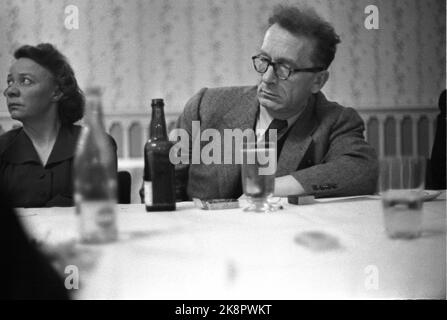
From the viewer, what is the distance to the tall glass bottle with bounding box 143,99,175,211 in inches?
33.9

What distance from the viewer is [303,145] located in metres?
1.29

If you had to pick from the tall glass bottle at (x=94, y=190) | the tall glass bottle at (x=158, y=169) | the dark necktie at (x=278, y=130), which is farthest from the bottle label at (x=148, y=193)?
the dark necktie at (x=278, y=130)

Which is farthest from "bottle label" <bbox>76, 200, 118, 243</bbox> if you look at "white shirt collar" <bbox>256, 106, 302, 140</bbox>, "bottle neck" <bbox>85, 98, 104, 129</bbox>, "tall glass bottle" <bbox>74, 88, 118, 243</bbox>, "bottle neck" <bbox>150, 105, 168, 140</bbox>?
"white shirt collar" <bbox>256, 106, 302, 140</bbox>

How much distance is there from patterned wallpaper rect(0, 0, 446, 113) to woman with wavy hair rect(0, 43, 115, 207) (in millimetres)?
104

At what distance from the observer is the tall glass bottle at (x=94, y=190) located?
0.63 m

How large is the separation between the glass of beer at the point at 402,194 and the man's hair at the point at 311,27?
0.69 metres

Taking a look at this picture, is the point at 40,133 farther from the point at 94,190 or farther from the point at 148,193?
the point at 94,190

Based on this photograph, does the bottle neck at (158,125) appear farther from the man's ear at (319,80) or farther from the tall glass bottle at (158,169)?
the man's ear at (319,80)

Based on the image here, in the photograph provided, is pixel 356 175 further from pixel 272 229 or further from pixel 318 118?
pixel 272 229

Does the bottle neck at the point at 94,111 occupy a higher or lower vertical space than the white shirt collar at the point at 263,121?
higher

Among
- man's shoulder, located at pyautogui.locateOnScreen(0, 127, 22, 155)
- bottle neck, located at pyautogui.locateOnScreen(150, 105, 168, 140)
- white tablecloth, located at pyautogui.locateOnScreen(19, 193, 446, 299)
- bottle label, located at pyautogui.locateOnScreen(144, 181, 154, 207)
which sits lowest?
white tablecloth, located at pyautogui.locateOnScreen(19, 193, 446, 299)

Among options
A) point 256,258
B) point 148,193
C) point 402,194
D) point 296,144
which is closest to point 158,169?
point 148,193

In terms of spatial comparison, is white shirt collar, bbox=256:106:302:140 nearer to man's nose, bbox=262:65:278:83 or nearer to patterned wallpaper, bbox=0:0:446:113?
man's nose, bbox=262:65:278:83
